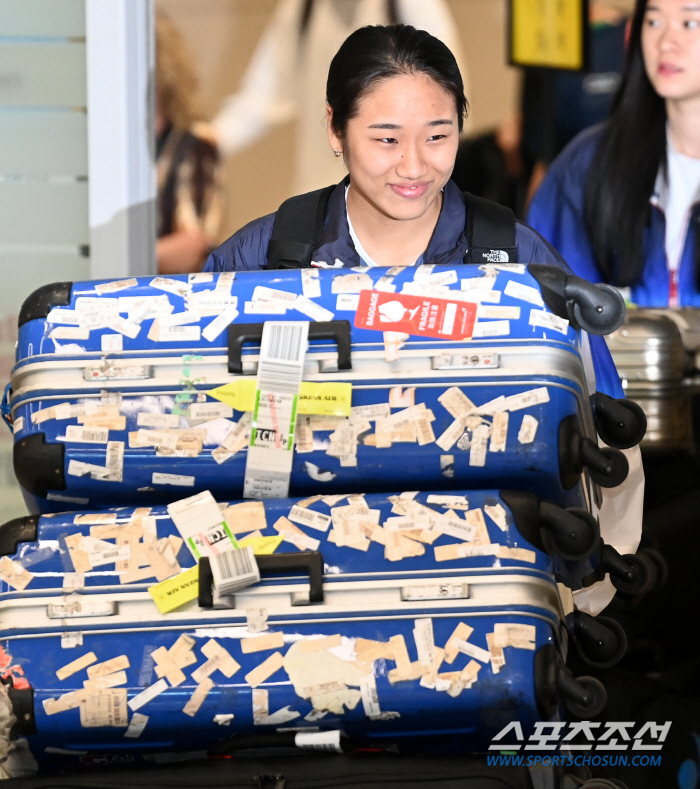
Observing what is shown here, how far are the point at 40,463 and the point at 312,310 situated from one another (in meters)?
0.40

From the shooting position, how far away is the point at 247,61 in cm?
250

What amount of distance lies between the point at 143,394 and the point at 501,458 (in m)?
0.46

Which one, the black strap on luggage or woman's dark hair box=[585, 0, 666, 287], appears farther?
woman's dark hair box=[585, 0, 666, 287]

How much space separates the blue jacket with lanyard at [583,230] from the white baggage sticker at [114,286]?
63.6 inches

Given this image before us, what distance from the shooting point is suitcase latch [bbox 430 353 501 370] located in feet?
3.62

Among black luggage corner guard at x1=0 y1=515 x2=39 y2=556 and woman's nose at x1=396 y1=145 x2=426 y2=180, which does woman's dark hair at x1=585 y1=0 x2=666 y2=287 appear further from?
black luggage corner guard at x1=0 y1=515 x2=39 y2=556

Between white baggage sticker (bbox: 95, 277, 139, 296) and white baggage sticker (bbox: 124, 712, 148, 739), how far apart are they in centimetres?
53

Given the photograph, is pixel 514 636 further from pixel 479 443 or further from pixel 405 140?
pixel 405 140

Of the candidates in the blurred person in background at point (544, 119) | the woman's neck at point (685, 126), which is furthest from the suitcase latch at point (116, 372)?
the woman's neck at point (685, 126)

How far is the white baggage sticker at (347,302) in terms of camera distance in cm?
112

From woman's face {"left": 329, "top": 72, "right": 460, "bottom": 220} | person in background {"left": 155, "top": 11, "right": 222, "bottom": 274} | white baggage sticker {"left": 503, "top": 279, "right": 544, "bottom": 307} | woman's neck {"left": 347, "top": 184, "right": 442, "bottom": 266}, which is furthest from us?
person in background {"left": 155, "top": 11, "right": 222, "bottom": 274}

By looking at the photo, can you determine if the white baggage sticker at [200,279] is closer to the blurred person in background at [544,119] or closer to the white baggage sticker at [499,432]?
the white baggage sticker at [499,432]

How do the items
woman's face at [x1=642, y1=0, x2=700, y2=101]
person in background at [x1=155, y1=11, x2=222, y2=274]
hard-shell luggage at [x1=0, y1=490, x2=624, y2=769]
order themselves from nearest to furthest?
hard-shell luggage at [x1=0, y1=490, x2=624, y2=769] → woman's face at [x1=642, y1=0, x2=700, y2=101] → person in background at [x1=155, y1=11, x2=222, y2=274]

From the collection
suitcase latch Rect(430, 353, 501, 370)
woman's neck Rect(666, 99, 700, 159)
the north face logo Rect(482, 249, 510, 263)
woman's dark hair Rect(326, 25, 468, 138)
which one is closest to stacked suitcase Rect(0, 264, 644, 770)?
suitcase latch Rect(430, 353, 501, 370)
